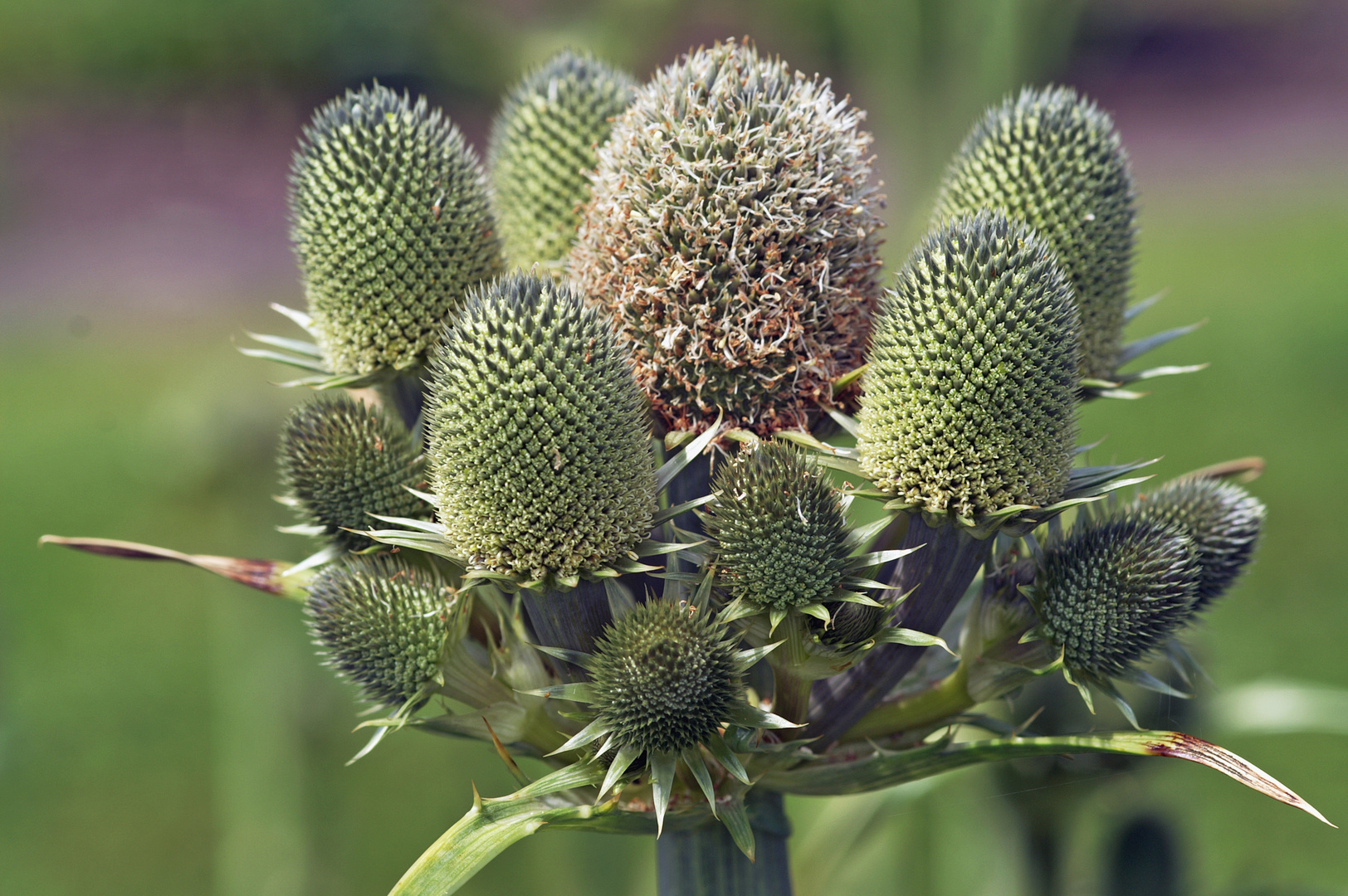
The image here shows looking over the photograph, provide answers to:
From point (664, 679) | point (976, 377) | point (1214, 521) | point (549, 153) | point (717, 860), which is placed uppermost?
point (549, 153)

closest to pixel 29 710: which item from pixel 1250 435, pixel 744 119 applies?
pixel 744 119

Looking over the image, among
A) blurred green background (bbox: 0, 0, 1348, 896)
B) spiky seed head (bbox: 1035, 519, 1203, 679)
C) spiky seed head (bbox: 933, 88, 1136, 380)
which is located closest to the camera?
spiky seed head (bbox: 1035, 519, 1203, 679)

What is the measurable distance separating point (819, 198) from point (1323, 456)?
34.0ft

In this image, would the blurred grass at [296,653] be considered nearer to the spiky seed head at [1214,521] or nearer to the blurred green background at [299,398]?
the blurred green background at [299,398]

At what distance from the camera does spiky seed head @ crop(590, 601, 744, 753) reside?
5.83ft

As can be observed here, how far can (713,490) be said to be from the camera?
6.56ft

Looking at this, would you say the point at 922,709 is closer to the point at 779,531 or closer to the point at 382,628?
the point at 779,531

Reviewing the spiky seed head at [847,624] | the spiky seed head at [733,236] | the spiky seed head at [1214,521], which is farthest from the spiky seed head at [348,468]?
the spiky seed head at [1214,521]

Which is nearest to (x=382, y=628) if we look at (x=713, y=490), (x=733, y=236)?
(x=713, y=490)

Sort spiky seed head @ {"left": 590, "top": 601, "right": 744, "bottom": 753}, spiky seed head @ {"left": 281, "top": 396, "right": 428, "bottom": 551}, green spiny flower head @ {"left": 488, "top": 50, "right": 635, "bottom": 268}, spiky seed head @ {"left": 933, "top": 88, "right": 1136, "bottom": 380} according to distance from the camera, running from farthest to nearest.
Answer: green spiny flower head @ {"left": 488, "top": 50, "right": 635, "bottom": 268} < spiky seed head @ {"left": 933, "top": 88, "right": 1136, "bottom": 380} < spiky seed head @ {"left": 281, "top": 396, "right": 428, "bottom": 551} < spiky seed head @ {"left": 590, "top": 601, "right": 744, "bottom": 753}

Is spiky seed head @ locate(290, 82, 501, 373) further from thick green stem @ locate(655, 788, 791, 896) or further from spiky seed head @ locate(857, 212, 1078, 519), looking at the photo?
thick green stem @ locate(655, 788, 791, 896)

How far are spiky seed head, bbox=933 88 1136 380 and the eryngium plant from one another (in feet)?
0.07

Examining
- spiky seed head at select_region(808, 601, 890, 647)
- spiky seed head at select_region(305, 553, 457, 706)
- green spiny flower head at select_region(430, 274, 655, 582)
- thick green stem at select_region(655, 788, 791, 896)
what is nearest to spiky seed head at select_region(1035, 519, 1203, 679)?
spiky seed head at select_region(808, 601, 890, 647)

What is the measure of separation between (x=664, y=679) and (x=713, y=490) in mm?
386
